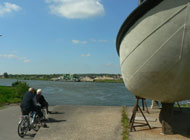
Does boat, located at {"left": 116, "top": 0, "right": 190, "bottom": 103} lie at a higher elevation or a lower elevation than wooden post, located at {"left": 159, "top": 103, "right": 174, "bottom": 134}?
higher

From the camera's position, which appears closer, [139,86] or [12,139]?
[139,86]

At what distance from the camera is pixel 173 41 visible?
4.83 m

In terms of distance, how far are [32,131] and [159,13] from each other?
5602mm

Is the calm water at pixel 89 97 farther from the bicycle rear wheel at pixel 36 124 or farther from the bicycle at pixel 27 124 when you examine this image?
Result: the bicycle at pixel 27 124

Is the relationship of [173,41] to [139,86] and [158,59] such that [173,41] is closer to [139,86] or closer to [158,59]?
[158,59]

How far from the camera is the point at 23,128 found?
262 inches

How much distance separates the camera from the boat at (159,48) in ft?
15.5

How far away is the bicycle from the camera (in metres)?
6.56

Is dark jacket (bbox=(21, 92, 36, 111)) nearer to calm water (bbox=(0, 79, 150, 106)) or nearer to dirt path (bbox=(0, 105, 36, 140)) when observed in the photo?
dirt path (bbox=(0, 105, 36, 140))

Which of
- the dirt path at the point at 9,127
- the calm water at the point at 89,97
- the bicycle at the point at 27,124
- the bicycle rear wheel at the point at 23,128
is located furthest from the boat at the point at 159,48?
the calm water at the point at 89,97

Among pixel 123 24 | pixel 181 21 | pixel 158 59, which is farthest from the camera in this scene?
pixel 123 24

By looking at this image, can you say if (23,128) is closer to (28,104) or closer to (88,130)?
(28,104)

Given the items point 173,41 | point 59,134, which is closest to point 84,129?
point 59,134

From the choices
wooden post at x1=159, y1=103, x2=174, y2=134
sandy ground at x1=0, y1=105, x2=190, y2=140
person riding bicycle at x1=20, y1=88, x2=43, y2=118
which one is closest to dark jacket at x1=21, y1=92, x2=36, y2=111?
person riding bicycle at x1=20, y1=88, x2=43, y2=118
